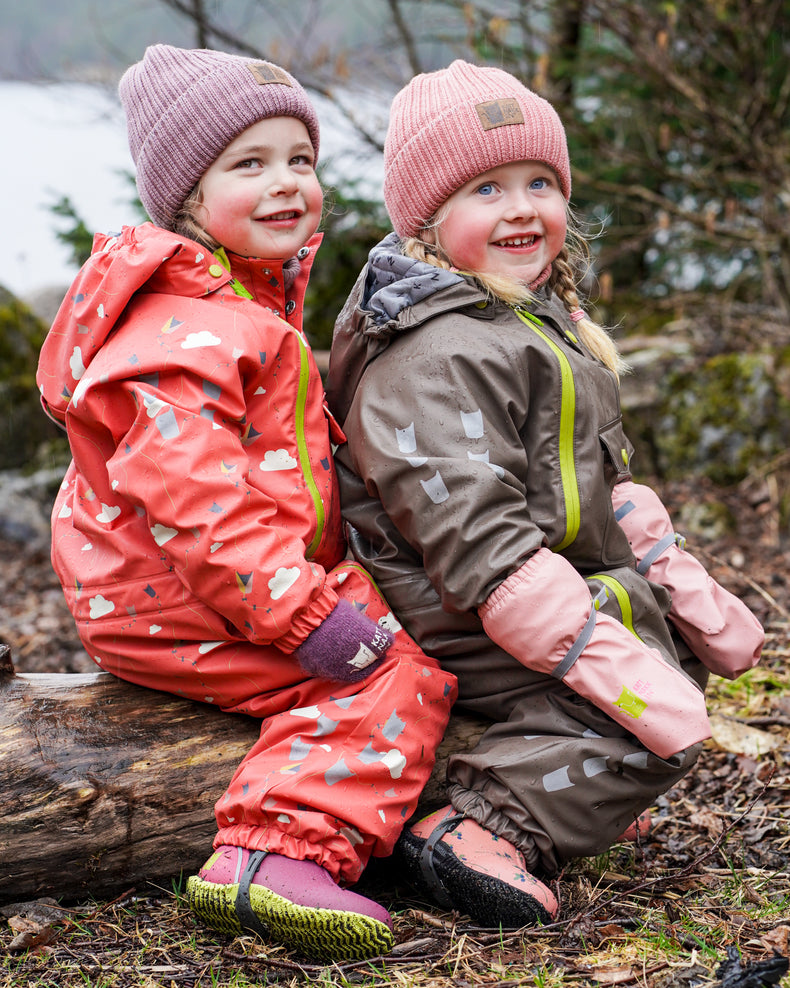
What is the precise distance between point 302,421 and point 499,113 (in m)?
1.06

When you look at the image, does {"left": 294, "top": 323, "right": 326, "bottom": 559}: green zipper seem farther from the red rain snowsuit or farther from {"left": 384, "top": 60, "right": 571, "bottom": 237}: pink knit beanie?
{"left": 384, "top": 60, "right": 571, "bottom": 237}: pink knit beanie

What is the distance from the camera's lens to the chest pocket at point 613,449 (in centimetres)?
278

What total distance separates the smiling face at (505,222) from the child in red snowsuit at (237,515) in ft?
1.38

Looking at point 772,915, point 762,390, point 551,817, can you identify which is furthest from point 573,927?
point 762,390

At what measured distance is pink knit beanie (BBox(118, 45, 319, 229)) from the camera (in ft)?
8.43

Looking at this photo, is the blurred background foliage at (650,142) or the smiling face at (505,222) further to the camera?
the blurred background foliage at (650,142)

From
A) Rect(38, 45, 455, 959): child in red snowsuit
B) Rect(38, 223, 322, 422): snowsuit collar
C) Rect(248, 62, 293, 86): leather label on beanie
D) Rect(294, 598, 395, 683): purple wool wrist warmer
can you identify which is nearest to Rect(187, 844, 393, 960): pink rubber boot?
Rect(38, 45, 455, 959): child in red snowsuit

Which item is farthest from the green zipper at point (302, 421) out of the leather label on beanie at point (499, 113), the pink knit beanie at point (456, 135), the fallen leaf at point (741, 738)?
the fallen leaf at point (741, 738)

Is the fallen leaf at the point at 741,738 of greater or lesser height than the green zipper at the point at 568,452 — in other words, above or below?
below

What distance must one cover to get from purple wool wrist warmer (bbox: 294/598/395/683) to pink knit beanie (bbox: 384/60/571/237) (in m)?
1.25

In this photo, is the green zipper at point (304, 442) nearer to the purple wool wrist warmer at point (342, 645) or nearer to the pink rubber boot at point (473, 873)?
the purple wool wrist warmer at point (342, 645)

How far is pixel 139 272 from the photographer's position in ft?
8.05

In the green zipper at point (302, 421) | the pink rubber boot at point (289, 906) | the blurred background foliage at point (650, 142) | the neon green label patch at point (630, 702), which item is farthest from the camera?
the blurred background foliage at point (650, 142)

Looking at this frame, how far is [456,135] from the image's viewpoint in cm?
274
